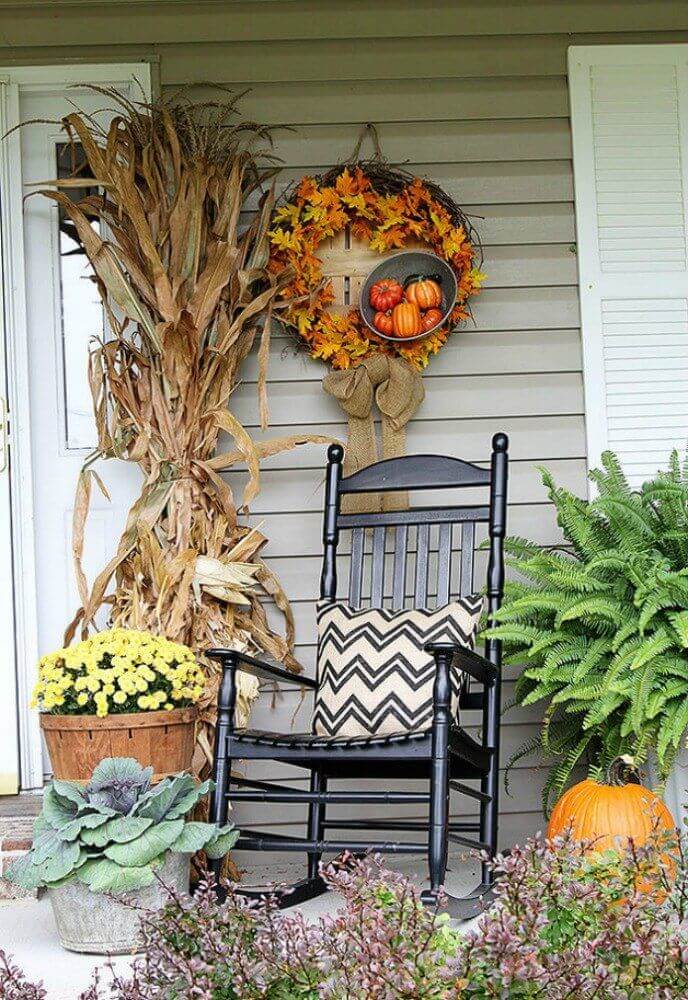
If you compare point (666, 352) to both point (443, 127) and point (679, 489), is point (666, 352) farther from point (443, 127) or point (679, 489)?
point (443, 127)

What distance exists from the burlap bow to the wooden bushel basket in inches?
37.9

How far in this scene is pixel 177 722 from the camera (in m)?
2.85

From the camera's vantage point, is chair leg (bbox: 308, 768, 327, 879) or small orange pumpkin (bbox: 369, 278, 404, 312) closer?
chair leg (bbox: 308, 768, 327, 879)

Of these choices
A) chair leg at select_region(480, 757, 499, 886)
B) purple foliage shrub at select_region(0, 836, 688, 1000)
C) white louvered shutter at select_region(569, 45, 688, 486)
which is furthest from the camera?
white louvered shutter at select_region(569, 45, 688, 486)

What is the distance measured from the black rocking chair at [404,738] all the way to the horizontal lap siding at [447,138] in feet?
0.88

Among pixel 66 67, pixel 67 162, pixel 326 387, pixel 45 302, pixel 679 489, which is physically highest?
pixel 66 67

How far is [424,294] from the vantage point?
3.46m

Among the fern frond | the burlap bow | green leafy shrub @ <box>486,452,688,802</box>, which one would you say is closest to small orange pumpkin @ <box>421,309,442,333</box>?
the burlap bow

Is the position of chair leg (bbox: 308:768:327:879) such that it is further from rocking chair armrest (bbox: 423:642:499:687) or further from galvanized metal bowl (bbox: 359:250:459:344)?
galvanized metal bowl (bbox: 359:250:459:344)

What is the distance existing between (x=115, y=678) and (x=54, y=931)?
589mm

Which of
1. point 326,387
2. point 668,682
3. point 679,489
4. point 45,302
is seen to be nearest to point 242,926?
point 668,682

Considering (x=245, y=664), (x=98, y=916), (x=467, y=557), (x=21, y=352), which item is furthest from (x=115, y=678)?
(x=21, y=352)

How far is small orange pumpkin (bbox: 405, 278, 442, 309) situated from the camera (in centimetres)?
346

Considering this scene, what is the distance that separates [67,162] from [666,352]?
194 centimetres
